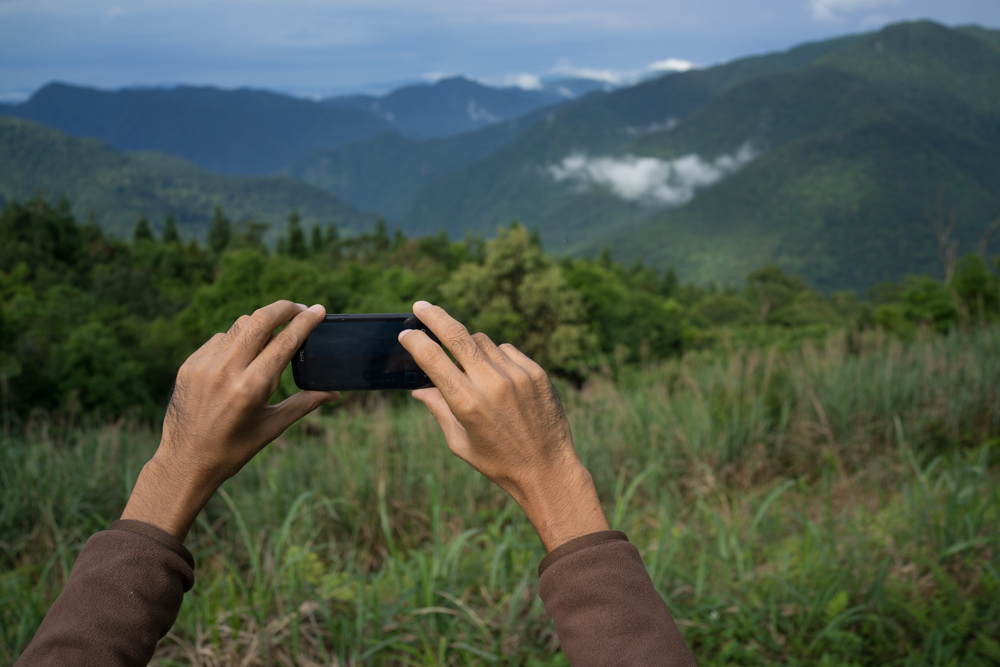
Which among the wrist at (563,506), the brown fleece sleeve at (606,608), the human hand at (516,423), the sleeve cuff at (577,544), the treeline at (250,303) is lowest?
the treeline at (250,303)

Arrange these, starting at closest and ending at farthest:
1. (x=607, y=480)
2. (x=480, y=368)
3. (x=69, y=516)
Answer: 1. (x=480, y=368)
2. (x=69, y=516)
3. (x=607, y=480)

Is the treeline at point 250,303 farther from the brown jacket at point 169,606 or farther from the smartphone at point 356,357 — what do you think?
the brown jacket at point 169,606

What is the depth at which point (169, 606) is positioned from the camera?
34.3 inches

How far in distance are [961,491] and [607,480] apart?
172cm

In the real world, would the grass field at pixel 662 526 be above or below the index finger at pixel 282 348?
below

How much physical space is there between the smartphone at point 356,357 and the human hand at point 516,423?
0.32 m

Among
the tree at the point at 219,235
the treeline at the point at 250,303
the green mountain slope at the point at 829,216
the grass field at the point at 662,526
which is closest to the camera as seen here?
the grass field at the point at 662,526

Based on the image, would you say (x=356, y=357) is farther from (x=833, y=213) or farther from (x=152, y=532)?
(x=833, y=213)

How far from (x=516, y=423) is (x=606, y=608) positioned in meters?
0.26

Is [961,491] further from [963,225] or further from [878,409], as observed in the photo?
[963,225]

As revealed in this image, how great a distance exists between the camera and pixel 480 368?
87cm

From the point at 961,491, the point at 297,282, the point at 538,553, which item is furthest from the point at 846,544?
the point at 297,282


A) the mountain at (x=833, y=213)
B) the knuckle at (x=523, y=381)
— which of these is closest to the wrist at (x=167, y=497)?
the knuckle at (x=523, y=381)

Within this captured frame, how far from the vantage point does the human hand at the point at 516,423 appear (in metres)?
0.87
